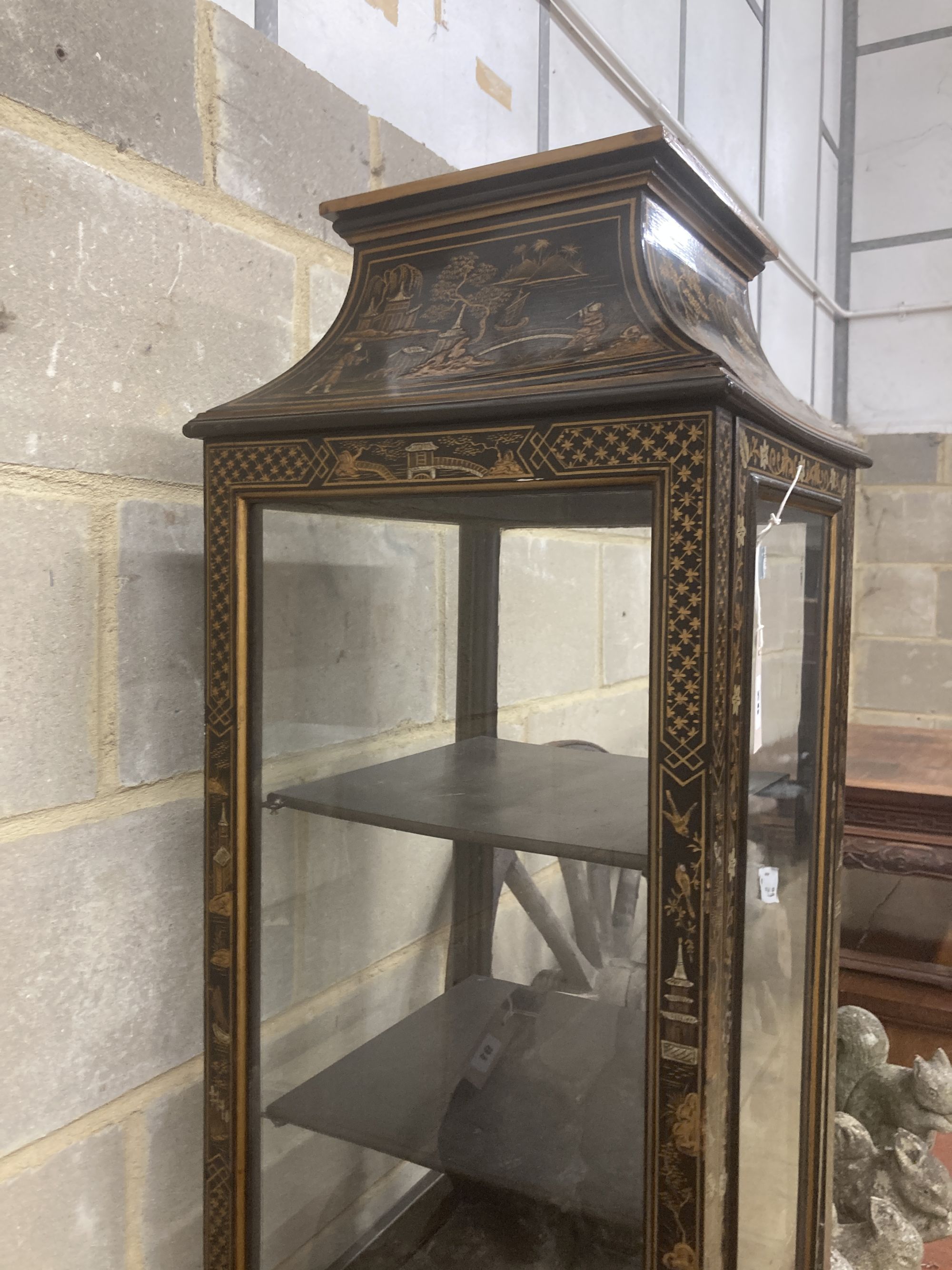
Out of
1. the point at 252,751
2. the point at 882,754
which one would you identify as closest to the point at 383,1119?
the point at 252,751

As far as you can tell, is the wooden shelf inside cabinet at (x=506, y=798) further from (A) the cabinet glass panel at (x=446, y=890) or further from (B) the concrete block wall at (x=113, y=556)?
(B) the concrete block wall at (x=113, y=556)

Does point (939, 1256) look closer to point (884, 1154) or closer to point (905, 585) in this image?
point (884, 1154)

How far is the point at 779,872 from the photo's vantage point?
2.58ft

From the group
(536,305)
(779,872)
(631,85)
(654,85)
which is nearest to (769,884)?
(779,872)

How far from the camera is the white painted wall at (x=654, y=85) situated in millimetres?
1158

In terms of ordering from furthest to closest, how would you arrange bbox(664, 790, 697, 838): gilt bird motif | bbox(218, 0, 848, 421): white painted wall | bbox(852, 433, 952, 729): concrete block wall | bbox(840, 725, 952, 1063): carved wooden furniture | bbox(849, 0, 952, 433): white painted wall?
bbox(852, 433, 952, 729): concrete block wall
bbox(849, 0, 952, 433): white painted wall
bbox(840, 725, 952, 1063): carved wooden furniture
bbox(218, 0, 848, 421): white painted wall
bbox(664, 790, 697, 838): gilt bird motif

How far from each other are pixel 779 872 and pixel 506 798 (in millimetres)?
219

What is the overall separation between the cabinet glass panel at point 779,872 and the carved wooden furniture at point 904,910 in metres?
1.02

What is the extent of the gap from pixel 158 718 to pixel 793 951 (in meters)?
0.59

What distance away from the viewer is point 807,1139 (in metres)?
0.92

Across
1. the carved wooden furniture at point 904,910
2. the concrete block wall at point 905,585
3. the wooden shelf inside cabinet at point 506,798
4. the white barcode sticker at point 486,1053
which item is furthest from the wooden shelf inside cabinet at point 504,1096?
the concrete block wall at point 905,585

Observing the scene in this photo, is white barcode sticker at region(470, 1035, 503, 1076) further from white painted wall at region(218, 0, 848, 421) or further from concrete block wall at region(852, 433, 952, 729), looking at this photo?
concrete block wall at region(852, 433, 952, 729)

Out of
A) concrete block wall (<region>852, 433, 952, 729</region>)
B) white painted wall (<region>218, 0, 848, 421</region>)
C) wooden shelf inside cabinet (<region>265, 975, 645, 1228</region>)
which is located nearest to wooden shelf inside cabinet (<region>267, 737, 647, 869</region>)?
wooden shelf inside cabinet (<region>265, 975, 645, 1228</region>)

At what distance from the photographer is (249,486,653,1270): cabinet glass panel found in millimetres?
711
